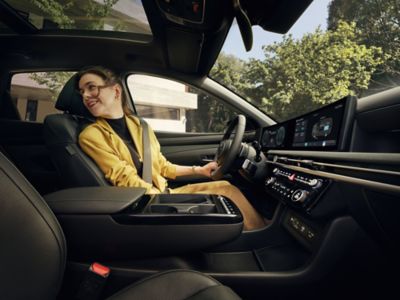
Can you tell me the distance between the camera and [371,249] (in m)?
0.87

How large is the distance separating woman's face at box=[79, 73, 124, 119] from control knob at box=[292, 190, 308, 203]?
1.06 meters

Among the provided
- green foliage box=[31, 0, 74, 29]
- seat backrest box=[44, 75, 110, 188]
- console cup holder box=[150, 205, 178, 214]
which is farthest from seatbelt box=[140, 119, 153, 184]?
green foliage box=[31, 0, 74, 29]

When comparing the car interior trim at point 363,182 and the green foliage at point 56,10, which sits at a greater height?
the green foliage at point 56,10

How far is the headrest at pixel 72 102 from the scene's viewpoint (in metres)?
1.47

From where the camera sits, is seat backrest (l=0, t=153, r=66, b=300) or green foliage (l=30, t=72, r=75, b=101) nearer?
seat backrest (l=0, t=153, r=66, b=300)

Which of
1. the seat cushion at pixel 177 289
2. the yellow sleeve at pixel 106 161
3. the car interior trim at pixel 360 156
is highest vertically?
the car interior trim at pixel 360 156

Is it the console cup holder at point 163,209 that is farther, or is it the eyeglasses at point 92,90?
the eyeglasses at point 92,90

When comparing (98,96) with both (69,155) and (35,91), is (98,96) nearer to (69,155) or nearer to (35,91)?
(69,155)

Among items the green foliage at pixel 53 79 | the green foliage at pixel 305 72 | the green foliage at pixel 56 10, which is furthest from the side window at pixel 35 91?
the green foliage at pixel 305 72

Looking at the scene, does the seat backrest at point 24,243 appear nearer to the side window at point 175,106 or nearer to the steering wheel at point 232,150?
the steering wheel at point 232,150

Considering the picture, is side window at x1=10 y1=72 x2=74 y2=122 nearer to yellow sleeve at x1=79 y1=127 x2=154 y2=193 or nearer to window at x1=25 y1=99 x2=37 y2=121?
window at x1=25 y1=99 x2=37 y2=121

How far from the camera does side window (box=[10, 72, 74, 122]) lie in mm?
2166

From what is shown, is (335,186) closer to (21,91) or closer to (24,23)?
(24,23)

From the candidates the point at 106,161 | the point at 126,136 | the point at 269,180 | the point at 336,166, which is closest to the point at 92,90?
the point at 126,136
